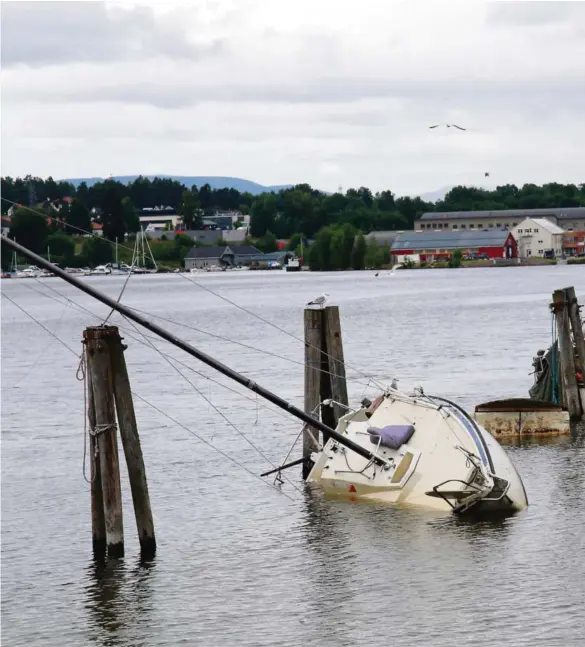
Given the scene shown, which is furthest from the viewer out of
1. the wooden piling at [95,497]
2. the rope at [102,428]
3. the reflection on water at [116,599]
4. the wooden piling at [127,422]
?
the wooden piling at [95,497]

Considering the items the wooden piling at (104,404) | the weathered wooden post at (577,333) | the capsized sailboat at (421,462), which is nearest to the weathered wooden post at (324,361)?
the capsized sailboat at (421,462)

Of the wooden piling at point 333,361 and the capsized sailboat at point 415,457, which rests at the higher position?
the wooden piling at point 333,361

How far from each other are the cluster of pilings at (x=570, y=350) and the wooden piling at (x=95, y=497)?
53.9ft

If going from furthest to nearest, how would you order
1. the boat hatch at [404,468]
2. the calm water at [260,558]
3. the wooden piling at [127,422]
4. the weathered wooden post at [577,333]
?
the weathered wooden post at [577,333] < the boat hatch at [404,468] < the wooden piling at [127,422] < the calm water at [260,558]

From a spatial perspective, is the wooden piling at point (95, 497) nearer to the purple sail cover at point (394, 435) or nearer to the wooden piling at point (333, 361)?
the purple sail cover at point (394, 435)

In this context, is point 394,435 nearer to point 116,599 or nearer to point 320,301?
point 320,301

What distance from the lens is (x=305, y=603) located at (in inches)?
894

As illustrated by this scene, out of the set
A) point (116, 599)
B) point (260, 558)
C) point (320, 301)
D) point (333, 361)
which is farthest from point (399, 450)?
point (116, 599)

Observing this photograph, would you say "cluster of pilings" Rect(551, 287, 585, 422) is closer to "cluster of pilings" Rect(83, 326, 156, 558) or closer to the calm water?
the calm water

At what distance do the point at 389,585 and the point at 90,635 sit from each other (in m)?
5.23

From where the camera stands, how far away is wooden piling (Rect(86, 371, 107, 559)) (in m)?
23.7

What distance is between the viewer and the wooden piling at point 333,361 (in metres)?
31.4

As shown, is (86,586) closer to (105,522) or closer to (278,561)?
(105,522)

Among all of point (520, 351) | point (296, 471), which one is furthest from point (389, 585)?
point (520, 351)
